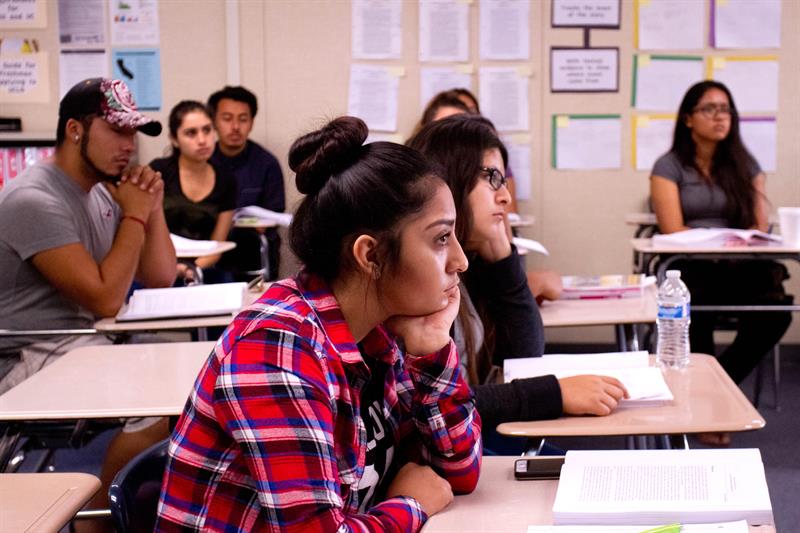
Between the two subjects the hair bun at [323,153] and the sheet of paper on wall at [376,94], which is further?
the sheet of paper on wall at [376,94]

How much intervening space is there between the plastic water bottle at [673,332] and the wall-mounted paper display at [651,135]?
290 centimetres

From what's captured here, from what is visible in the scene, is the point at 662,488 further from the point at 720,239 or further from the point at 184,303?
the point at 720,239

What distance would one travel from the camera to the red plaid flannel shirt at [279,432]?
1.19m

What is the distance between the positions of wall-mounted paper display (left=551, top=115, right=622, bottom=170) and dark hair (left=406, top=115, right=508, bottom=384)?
3.17m

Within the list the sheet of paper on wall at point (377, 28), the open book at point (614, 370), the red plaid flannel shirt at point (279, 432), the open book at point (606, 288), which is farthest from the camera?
the sheet of paper on wall at point (377, 28)

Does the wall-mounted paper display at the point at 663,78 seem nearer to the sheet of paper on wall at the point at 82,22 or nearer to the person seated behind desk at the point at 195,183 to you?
the person seated behind desk at the point at 195,183

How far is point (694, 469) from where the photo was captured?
1.42 meters

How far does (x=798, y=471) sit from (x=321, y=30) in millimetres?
3289

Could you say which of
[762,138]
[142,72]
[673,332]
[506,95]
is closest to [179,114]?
[142,72]

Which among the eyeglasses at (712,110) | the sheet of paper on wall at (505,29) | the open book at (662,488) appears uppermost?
the sheet of paper on wall at (505,29)

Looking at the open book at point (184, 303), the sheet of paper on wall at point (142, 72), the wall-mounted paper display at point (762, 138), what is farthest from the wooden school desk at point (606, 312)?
the sheet of paper on wall at point (142, 72)

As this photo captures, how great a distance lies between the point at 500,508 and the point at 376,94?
420 cm

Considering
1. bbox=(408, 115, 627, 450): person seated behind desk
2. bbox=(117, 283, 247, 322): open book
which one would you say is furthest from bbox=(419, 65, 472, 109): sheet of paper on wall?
bbox=(408, 115, 627, 450): person seated behind desk

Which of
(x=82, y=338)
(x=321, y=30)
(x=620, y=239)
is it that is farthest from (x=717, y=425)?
(x=321, y=30)
